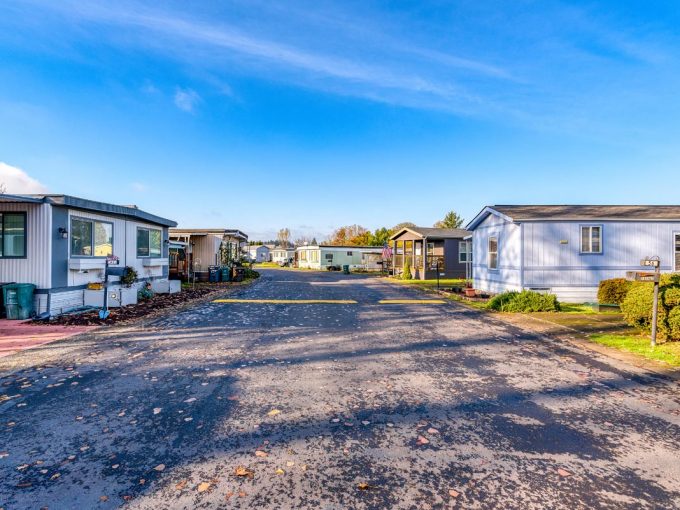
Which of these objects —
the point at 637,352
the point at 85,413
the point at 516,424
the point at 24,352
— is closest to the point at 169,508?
the point at 85,413

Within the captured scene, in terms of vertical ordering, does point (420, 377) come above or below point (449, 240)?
below

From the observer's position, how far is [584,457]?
3150 millimetres

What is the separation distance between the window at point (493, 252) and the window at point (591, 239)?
9.94ft

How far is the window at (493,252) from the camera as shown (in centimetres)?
1543

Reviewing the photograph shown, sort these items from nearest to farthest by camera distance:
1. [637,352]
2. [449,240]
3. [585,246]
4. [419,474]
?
[419,474], [637,352], [585,246], [449,240]

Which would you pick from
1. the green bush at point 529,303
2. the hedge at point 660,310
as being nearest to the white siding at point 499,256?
the green bush at point 529,303

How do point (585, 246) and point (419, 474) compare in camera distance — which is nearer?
point (419, 474)

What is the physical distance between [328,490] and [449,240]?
983 inches

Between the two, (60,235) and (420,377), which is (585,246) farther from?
(60,235)

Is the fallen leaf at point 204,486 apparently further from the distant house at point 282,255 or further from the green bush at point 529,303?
the distant house at point 282,255

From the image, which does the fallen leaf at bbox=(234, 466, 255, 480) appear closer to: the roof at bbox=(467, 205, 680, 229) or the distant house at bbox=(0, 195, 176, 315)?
the distant house at bbox=(0, 195, 176, 315)

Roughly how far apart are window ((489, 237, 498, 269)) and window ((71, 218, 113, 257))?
14612 millimetres

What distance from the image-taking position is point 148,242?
50.5 ft

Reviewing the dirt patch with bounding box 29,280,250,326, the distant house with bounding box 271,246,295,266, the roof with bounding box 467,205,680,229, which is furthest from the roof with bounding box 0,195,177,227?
the distant house with bounding box 271,246,295,266
